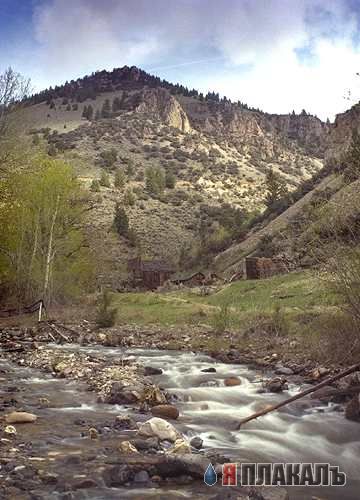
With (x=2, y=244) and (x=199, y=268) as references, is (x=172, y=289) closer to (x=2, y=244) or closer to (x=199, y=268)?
(x=199, y=268)

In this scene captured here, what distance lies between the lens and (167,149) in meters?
103

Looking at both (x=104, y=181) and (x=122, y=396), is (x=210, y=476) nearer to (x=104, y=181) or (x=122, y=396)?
(x=122, y=396)

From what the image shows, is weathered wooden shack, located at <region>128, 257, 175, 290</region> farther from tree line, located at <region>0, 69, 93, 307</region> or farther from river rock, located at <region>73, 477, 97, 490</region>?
river rock, located at <region>73, 477, 97, 490</region>

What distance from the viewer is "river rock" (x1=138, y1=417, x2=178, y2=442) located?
7820 millimetres

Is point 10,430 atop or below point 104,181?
below

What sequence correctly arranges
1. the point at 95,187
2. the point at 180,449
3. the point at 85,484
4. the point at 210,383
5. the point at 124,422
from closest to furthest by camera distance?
the point at 85,484 → the point at 180,449 → the point at 124,422 → the point at 210,383 → the point at 95,187

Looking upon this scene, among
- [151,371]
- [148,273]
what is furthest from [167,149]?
[151,371]

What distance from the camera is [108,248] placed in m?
54.8

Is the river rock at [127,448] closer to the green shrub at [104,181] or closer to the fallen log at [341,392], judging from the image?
the fallen log at [341,392]

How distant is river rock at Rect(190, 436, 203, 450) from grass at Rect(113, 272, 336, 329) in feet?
35.3

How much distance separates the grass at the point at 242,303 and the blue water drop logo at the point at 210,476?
12.2m

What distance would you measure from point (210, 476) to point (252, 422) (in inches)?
143

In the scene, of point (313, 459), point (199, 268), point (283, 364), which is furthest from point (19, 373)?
point (199, 268)

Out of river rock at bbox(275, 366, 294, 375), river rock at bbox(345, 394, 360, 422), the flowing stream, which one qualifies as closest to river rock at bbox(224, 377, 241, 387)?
the flowing stream
